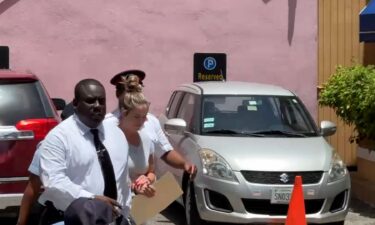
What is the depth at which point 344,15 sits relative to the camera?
12586 mm

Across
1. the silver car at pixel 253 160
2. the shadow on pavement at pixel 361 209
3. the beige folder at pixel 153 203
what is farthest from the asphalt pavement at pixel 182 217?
the beige folder at pixel 153 203

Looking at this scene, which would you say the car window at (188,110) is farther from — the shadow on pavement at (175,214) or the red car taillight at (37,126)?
the red car taillight at (37,126)

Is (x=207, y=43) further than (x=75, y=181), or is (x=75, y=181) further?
(x=207, y=43)

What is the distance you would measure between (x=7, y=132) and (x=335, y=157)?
3532 mm

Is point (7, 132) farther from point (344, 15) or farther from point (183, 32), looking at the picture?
point (344, 15)

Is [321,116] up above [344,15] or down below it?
below

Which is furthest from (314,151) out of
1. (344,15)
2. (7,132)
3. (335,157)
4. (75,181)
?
(344,15)

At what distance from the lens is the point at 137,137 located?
5.10 metres

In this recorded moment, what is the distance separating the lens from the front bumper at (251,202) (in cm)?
737

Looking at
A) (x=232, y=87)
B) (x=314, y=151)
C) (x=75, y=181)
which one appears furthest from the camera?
(x=232, y=87)

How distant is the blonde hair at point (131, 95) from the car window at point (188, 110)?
10.2 feet

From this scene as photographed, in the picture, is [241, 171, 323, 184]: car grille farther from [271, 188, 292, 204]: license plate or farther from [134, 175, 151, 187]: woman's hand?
[134, 175, 151, 187]: woman's hand

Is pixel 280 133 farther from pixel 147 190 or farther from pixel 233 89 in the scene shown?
pixel 147 190

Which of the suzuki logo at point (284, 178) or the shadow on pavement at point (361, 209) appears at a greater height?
the suzuki logo at point (284, 178)
